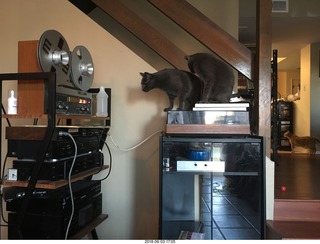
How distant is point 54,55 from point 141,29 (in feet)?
2.77

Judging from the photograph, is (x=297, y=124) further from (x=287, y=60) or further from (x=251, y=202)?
(x=251, y=202)

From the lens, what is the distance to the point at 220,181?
165 centimetres

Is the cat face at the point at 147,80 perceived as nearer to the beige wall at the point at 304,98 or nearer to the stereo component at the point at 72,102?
the stereo component at the point at 72,102

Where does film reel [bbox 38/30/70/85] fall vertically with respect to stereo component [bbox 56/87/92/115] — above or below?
above

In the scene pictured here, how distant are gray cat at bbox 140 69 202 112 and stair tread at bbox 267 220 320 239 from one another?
0.80 metres

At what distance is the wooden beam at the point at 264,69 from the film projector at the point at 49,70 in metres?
1.02

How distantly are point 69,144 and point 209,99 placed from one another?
2.58ft

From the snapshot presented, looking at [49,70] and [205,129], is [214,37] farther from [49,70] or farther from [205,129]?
[49,70]

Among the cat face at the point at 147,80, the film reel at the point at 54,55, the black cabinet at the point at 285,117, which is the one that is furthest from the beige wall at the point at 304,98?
the film reel at the point at 54,55

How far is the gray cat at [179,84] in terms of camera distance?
1.67 meters

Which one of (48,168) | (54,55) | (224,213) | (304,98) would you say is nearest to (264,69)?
(224,213)

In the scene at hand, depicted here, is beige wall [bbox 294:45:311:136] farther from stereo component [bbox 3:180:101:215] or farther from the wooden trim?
stereo component [bbox 3:180:101:215]

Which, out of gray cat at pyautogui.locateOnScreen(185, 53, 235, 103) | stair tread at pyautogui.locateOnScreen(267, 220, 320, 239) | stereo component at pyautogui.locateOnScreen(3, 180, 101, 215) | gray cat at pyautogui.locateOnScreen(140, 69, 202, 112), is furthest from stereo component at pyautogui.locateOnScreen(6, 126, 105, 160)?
stair tread at pyautogui.locateOnScreen(267, 220, 320, 239)

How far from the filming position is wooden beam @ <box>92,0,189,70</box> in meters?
2.10
